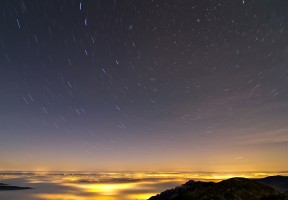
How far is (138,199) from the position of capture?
488ft

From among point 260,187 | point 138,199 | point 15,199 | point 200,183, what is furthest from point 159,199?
point 15,199

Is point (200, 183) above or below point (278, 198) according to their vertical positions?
above

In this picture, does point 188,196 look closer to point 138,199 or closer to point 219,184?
point 219,184

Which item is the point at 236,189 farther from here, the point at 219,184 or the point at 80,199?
the point at 80,199

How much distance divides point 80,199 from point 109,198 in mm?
16873

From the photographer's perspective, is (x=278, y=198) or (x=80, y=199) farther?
(x=80, y=199)

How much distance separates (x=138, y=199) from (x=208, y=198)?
90.0 m

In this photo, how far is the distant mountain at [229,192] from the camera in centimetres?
6562

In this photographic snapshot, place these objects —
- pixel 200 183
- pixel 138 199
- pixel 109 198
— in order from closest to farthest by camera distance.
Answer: pixel 200 183, pixel 138 199, pixel 109 198

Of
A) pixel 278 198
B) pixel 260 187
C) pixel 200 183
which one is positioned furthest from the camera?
pixel 200 183

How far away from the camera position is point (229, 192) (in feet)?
220

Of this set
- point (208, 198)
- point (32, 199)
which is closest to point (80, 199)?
point (32, 199)

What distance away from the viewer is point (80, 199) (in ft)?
521

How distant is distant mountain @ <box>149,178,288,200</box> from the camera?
6562cm
